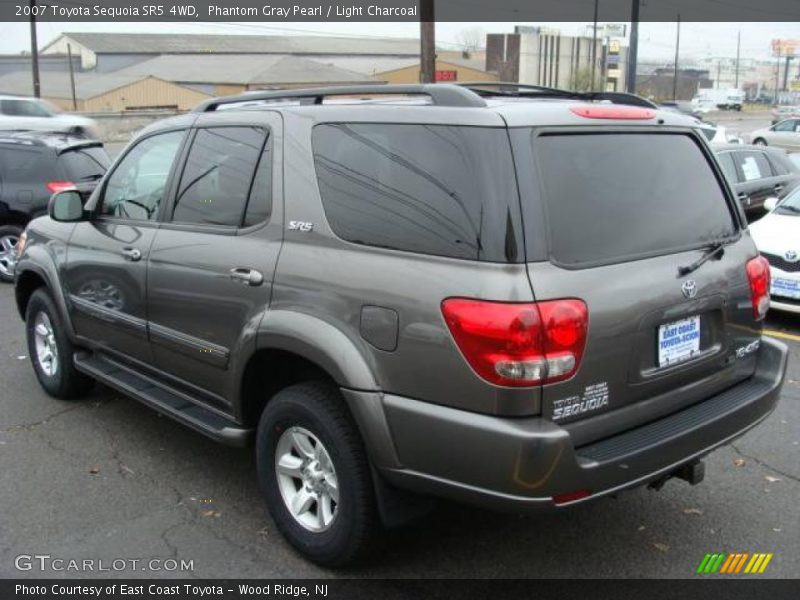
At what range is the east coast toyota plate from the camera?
2951 millimetres

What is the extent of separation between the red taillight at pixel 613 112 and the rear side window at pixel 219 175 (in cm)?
141

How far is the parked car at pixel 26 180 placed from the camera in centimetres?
932

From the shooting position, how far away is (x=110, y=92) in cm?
6544

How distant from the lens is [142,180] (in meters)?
4.37

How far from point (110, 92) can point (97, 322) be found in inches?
2645

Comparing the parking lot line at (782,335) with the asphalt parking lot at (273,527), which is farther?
the parking lot line at (782,335)

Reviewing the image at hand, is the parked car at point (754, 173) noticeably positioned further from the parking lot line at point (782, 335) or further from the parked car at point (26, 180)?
the parked car at point (26, 180)

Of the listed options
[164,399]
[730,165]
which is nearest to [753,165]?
[730,165]

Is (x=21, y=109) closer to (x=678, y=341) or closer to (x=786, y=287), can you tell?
(x=786, y=287)

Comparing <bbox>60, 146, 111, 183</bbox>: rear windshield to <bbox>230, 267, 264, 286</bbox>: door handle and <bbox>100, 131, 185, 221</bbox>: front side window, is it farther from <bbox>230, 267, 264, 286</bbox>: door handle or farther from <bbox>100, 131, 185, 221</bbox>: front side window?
<bbox>230, 267, 264, 286</bbox>: door handle

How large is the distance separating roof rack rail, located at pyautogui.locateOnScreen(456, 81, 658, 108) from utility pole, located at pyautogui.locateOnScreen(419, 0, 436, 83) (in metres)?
14.5

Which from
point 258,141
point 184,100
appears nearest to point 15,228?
point 258,141

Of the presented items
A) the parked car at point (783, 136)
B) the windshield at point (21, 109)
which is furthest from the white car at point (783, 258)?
the parked car at point (783, 136)

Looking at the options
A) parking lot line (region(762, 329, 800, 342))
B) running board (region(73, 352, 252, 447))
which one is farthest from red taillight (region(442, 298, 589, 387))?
parking lot line (region(762, 329, 800, 342))
